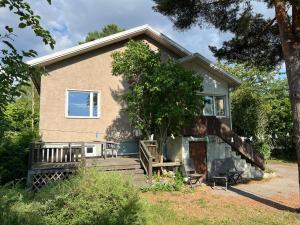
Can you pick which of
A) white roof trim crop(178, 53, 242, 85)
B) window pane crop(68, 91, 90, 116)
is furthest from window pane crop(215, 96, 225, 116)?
window pane crop(68, 91, 90, 116)

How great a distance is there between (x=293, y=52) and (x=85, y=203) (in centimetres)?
768

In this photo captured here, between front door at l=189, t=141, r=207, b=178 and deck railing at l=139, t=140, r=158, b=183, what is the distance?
7.67 ft

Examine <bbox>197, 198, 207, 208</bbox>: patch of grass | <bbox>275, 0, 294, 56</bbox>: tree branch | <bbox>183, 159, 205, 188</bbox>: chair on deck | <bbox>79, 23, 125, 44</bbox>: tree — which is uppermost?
<bbox>79, 23, 125, 44</bbox>: tree

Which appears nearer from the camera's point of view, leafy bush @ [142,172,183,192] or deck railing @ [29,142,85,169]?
leafy bush @ [142,172,183,192]

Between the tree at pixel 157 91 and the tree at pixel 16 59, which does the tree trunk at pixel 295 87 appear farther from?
the tree at pixel 16 59

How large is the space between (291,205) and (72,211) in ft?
25.1

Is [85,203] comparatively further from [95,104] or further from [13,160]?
[95,104]

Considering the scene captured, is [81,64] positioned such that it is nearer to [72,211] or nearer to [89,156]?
[89,156]

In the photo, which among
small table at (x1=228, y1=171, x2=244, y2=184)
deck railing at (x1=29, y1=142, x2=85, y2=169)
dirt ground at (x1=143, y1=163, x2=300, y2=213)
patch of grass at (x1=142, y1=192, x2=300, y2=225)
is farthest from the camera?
small table at (x1=228, y1=171, x2=244, y2=184)

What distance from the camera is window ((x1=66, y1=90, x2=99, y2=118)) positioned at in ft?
53.1

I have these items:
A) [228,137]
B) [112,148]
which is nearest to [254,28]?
[228,137]

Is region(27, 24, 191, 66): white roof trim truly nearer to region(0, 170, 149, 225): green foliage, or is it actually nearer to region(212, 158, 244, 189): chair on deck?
region(212, 158, 244, 189): chair on deck

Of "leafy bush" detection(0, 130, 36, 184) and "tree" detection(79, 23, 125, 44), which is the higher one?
"tree" detection(79, 23, 125, 44)

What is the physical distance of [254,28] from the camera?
13.5 meters
